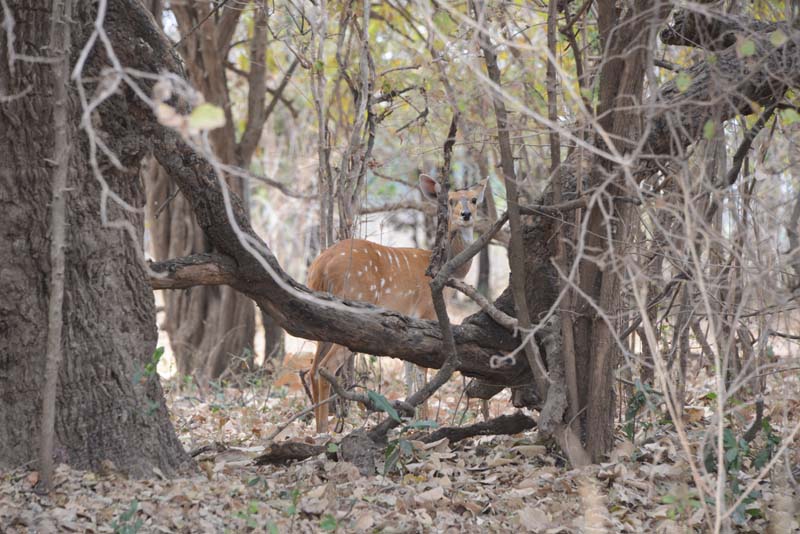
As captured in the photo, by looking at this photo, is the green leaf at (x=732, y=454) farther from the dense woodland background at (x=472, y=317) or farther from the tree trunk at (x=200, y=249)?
the tree trunk at (x=200, y=249)

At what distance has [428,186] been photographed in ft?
25.5

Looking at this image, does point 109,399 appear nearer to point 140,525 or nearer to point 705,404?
point 140,525

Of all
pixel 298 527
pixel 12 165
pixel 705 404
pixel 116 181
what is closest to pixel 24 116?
pixel 12 165

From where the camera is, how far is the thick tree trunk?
12.2ft

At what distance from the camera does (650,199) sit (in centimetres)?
385

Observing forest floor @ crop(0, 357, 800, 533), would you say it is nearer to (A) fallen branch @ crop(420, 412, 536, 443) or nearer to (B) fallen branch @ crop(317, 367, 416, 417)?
(A) fallen branch @ crop(420, 412, 536, 443)

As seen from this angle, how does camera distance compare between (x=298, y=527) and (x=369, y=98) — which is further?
(x=369, y=98)

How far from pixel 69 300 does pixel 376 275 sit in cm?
378

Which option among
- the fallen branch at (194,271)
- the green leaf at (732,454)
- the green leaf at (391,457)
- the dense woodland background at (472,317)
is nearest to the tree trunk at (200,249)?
the dense woodland background at (472,317)

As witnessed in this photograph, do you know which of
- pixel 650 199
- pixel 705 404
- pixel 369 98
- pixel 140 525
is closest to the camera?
pixel 140 525

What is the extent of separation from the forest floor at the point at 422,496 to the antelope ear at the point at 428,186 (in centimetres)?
307

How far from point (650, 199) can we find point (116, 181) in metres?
2.30

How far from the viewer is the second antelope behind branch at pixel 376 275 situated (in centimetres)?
661

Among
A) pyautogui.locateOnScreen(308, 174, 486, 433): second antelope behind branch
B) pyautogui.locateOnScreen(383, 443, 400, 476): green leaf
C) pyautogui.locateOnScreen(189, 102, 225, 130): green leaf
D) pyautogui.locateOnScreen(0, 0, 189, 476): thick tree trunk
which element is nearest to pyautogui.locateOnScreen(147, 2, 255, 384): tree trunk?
pyautogui.locateOnScreen(308, 174, 486, 433): second antelope behind branch
